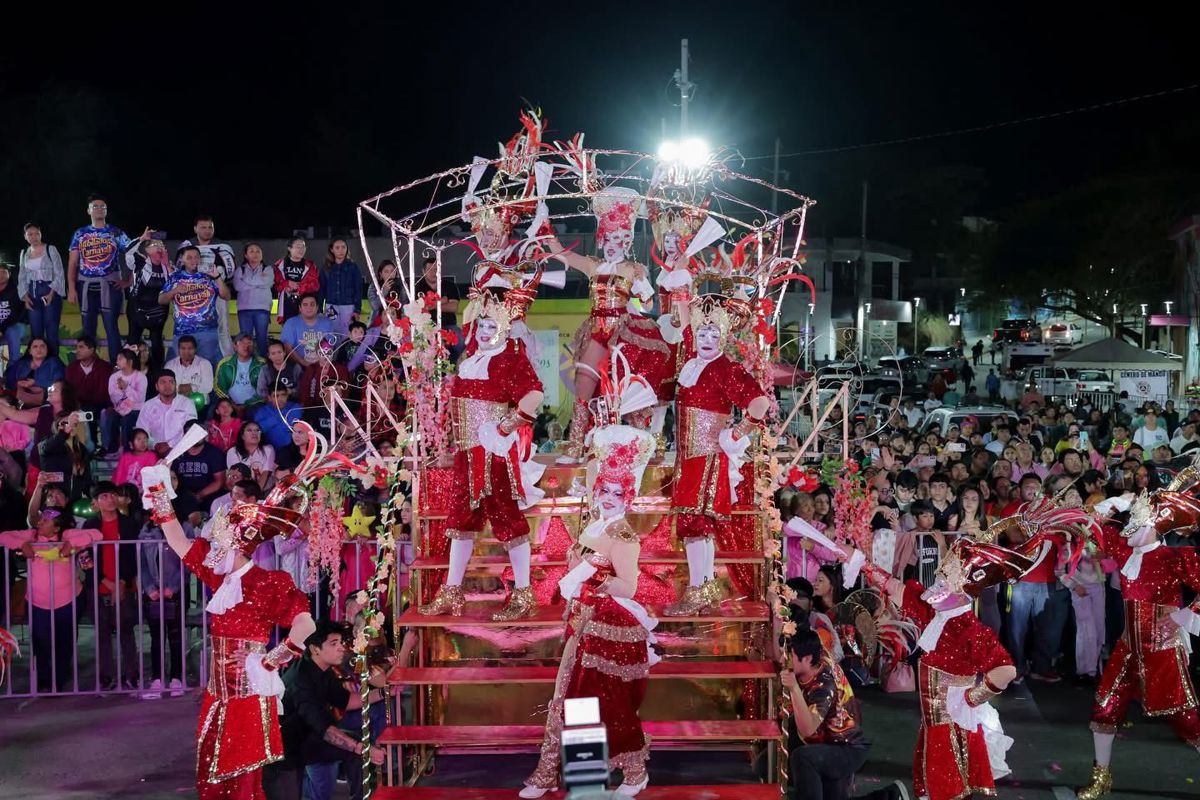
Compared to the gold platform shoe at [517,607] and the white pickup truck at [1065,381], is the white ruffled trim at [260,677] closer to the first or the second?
the gold platform shoe at [517,607]

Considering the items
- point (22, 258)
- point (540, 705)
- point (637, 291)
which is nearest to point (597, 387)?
point (637, 291)

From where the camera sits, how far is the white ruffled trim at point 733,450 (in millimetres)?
6676

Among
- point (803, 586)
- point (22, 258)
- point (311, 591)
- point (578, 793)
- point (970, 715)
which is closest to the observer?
point (578, 793)

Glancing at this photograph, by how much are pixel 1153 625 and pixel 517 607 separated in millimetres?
3437

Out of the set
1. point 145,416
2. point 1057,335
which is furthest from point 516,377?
point 1057,335

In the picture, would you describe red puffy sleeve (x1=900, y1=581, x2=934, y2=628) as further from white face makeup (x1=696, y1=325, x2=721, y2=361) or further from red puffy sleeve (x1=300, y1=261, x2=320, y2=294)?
red puffy sleeve (x1=300, y1=261, x2=320, y2=294)

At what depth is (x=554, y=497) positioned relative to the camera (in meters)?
7.46

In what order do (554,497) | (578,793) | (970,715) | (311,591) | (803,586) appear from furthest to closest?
(311,591), (554,497), (803,586), (970,715), (578,793)

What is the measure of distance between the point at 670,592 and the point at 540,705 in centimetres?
96

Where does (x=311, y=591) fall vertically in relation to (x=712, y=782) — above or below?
above

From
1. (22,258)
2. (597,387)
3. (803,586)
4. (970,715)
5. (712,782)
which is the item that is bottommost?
(712,782)

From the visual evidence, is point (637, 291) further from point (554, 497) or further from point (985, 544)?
point (985, 544)

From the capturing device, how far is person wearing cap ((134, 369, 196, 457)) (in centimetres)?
1036

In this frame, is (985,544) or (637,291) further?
(637,291)
